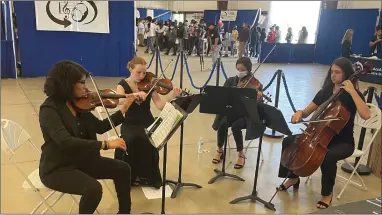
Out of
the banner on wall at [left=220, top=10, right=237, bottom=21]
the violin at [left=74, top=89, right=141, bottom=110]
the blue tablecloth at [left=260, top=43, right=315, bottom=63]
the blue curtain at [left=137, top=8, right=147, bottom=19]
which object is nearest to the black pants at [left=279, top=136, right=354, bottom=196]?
the violin at [left=74, top=89, right=141, bottom=110]

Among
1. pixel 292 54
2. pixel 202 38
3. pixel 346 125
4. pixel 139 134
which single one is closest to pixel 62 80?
pixel 139 134

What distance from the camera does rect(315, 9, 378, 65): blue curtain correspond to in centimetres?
1154

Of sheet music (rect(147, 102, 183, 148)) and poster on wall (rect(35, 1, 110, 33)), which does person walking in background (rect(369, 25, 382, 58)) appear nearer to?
poster on wall (rect(35, 1, 110, 33))

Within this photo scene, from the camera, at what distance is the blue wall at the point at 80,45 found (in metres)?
7.87

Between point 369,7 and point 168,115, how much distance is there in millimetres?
12379

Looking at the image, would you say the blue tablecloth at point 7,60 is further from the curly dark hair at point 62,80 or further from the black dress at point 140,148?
the curly dark hair at point 62,80

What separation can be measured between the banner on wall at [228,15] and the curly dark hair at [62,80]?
15.1 m

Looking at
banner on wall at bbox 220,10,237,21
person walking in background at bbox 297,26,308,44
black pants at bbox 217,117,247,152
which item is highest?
banner on wall at bbox 220,10,237,21

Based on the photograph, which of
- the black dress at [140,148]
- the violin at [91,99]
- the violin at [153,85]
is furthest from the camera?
the violin at [153,85]

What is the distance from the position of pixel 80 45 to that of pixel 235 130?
597cm

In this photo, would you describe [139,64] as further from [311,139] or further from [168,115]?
[311,139]

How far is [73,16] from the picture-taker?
7.91 meters

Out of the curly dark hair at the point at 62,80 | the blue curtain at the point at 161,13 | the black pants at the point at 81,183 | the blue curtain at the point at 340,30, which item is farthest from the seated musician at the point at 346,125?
the blue curtain at the point at 161,13

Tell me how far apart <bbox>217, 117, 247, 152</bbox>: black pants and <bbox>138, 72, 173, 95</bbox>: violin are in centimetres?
73
